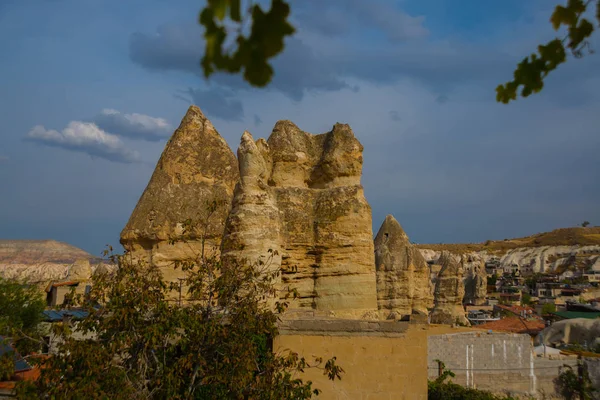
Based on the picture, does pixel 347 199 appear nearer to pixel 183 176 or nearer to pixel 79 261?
pixel 183 176

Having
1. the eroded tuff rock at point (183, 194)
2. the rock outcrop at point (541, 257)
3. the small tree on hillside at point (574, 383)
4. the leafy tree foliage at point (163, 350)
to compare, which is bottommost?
the small tree on hillside at point (574, 383)

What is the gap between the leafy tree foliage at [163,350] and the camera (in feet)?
21.5

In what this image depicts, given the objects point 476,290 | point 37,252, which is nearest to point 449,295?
point 476,290

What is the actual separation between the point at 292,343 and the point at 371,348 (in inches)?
43.3

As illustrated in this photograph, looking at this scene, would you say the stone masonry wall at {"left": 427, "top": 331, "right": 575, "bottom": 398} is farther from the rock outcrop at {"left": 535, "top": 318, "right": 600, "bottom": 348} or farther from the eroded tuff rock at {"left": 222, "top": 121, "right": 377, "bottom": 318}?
the rock outcrop at {"left": 535, "top": 318, "right": 600, "bottom": 348}

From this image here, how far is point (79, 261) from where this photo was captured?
103ft

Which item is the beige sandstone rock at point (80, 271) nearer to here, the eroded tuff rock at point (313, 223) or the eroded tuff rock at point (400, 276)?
the eroded tuff rock at point (400, 276)

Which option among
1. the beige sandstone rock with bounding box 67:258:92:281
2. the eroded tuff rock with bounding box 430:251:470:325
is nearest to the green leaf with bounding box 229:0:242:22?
the eroded tuff rock with bounding box 430:251:470:325

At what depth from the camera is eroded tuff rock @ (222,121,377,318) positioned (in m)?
10.8

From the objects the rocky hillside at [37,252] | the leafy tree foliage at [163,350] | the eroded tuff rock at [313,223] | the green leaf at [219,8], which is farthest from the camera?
the rocky hillside at [37,252]

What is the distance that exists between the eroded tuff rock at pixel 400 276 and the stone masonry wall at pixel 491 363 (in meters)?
3.12

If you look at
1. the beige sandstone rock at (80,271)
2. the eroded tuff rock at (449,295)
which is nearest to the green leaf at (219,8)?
the eroded tuff rock at (449,295)

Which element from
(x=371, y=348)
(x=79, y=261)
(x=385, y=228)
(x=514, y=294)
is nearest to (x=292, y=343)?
(x=371, y=348)

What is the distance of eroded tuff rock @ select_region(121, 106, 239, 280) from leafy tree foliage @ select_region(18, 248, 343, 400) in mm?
7748
